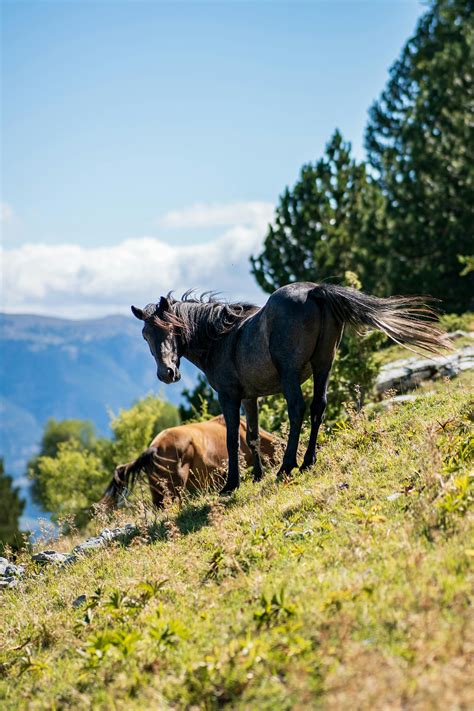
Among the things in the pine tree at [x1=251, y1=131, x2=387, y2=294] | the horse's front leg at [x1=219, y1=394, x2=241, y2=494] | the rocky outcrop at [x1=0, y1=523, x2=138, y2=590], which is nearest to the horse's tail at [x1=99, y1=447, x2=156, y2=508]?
the rocky outcrop at [x1=0, y1=523, x2=138, y2=590]

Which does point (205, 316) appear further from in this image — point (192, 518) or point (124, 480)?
point (124, 480)

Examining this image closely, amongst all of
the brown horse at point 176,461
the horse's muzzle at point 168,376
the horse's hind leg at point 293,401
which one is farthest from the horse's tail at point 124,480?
the horse's hind leg at point 293,401

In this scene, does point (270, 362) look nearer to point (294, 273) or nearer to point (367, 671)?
point (367, 671)

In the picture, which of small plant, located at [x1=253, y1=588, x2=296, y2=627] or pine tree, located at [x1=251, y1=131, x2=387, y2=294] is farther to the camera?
pine tree, located at [x1=251, y1=131, x2=387, y2=294]

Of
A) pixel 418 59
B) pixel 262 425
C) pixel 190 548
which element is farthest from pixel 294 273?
pixel 190 548

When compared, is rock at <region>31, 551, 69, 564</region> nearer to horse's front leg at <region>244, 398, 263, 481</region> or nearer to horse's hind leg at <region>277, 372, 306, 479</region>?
horse's front leg at <region>244, 398, 263, 481</region>

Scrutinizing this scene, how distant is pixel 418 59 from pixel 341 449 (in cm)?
4271

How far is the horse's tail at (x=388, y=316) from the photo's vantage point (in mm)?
8773

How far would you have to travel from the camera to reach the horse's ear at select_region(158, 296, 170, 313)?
9714mm

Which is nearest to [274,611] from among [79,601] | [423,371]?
[79,601]

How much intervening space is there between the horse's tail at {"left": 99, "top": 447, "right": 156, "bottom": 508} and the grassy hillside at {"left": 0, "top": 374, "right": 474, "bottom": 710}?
4.27 metres

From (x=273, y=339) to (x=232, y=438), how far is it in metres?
1.72

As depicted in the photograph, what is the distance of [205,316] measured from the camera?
1030 cm

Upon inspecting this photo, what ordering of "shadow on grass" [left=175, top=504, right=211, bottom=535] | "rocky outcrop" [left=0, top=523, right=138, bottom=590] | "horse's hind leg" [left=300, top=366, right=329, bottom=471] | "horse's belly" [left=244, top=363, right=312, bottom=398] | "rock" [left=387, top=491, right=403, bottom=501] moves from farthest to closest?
"horse's belly" [left=244, top=363, right=312, bottom=398] < "horse's hind leg" [left=300, top=366, right=329, bottom=471] < "rocky outcrop" [left=0, top=523, right=138, bottom=590] < "shadow on grass" [left=175, top=504, right=211, bottom=535] < "rock" [left=387, top=491, right=403, bottom=501]
